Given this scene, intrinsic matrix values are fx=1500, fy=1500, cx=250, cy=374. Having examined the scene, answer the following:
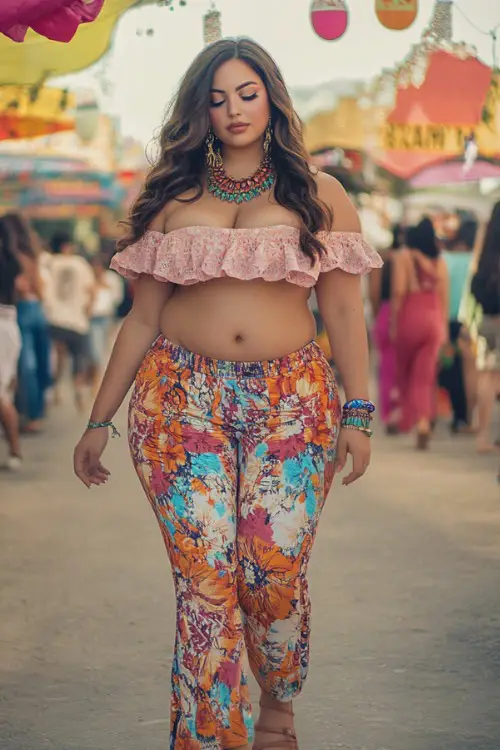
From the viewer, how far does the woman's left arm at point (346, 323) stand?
13.8 feet

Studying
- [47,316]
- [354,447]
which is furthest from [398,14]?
[47,316]

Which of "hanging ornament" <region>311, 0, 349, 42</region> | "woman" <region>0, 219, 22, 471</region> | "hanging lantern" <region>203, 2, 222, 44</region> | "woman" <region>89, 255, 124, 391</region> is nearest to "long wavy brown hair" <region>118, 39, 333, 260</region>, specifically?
"hanging lantern" <region>203, 2, 222, 44</region>

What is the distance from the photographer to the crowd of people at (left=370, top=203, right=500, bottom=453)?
36.5ft

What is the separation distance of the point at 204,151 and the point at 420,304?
28.4ft

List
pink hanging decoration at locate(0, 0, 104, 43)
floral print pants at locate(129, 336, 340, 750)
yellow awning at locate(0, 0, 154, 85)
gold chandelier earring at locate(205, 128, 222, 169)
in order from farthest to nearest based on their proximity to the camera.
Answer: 1. yellow awning at locate(0, 0, 154, 85)
2. pink hanging decoration at locate(0, 0, 104, 43)
3. gold chandelier earring at locate(205, 128, 222, 169)
4. floral print pants at locate(129, 336, 340, 750)

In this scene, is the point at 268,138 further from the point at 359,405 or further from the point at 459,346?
the point at 459,346

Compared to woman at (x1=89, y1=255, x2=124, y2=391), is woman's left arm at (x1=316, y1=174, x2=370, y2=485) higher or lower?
higher

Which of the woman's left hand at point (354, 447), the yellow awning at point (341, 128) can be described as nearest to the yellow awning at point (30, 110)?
the woman's left hand at point (354, 447)

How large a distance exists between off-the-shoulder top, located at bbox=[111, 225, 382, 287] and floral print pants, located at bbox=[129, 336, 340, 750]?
228 millimetres

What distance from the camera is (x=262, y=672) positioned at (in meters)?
4.26

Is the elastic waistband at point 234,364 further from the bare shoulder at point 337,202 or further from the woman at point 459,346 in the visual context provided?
the woman at point 459,346

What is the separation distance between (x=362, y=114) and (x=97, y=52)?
9.55 meters

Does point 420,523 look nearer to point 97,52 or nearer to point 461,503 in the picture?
point 461,503

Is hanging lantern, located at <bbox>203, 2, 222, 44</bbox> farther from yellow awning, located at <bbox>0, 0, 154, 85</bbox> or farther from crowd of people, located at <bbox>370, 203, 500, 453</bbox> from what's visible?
crowd of people, located at <bbox>370, 203, 500, 453</bbox>
